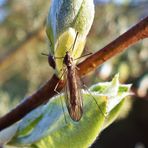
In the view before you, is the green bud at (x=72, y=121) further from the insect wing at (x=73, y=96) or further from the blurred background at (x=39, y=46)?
the blurred background at (x=39, y=46)

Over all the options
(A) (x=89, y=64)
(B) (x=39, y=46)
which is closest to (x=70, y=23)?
(A) (x=89, y=64)

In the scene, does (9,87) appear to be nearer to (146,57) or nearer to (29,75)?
(29,75)

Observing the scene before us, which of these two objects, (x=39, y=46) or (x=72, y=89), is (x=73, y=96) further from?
(x=39, y=46)

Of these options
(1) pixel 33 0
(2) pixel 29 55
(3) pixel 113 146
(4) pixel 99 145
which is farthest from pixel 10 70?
(3) pixel 113 146

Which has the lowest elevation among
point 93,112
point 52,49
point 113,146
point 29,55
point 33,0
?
point 113,146

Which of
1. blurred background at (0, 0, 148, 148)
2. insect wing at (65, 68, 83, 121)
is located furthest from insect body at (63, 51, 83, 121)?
blurred background at (0, 0, 148, 148)
